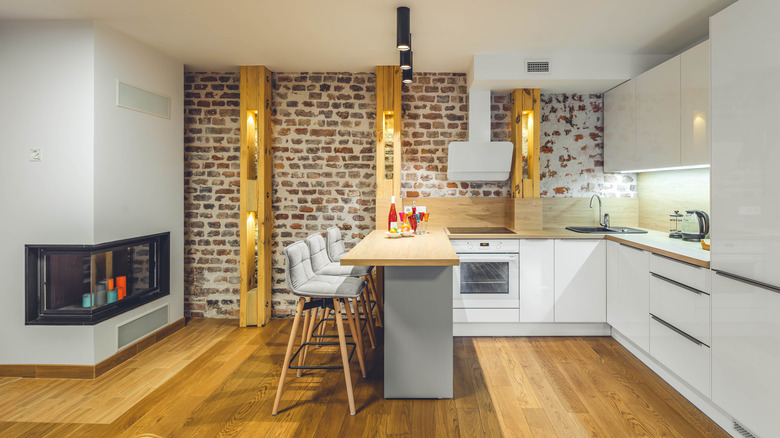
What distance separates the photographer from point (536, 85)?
3.98 meters

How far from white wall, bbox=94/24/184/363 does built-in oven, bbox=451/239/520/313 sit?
2.66 meters

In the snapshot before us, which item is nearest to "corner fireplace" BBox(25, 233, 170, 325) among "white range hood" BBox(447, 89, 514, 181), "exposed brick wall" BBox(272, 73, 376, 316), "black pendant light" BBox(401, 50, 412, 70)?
"exposed brick wall" BBox(272, 73, 376, 316)

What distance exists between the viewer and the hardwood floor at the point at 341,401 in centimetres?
230

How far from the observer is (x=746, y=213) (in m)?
2.04

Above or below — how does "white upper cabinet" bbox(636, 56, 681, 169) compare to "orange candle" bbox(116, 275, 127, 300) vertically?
above

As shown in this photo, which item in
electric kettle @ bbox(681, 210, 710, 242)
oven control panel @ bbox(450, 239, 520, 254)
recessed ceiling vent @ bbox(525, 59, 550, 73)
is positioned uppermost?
recessed ceiling vent @ bbox(525, 59, 550, 73)

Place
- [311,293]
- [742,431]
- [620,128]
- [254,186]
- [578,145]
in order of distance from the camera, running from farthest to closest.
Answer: [578,145] → [254,186] → [620,128] → [311,293] → [742,431]

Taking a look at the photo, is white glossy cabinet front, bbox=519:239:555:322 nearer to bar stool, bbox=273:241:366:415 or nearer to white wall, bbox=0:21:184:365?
bar stool, bbox=273:241:366:415

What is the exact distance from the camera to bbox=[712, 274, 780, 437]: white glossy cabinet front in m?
1.89

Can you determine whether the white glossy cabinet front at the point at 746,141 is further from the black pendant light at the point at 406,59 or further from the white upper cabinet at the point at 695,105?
the black pendant light at the point at 406,59

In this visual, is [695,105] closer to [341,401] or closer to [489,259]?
[489,259]

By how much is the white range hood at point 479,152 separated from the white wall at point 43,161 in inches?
118

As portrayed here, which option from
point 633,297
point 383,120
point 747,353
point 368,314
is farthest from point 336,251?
point 747,353

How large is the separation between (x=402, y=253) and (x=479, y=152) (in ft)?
6.34
